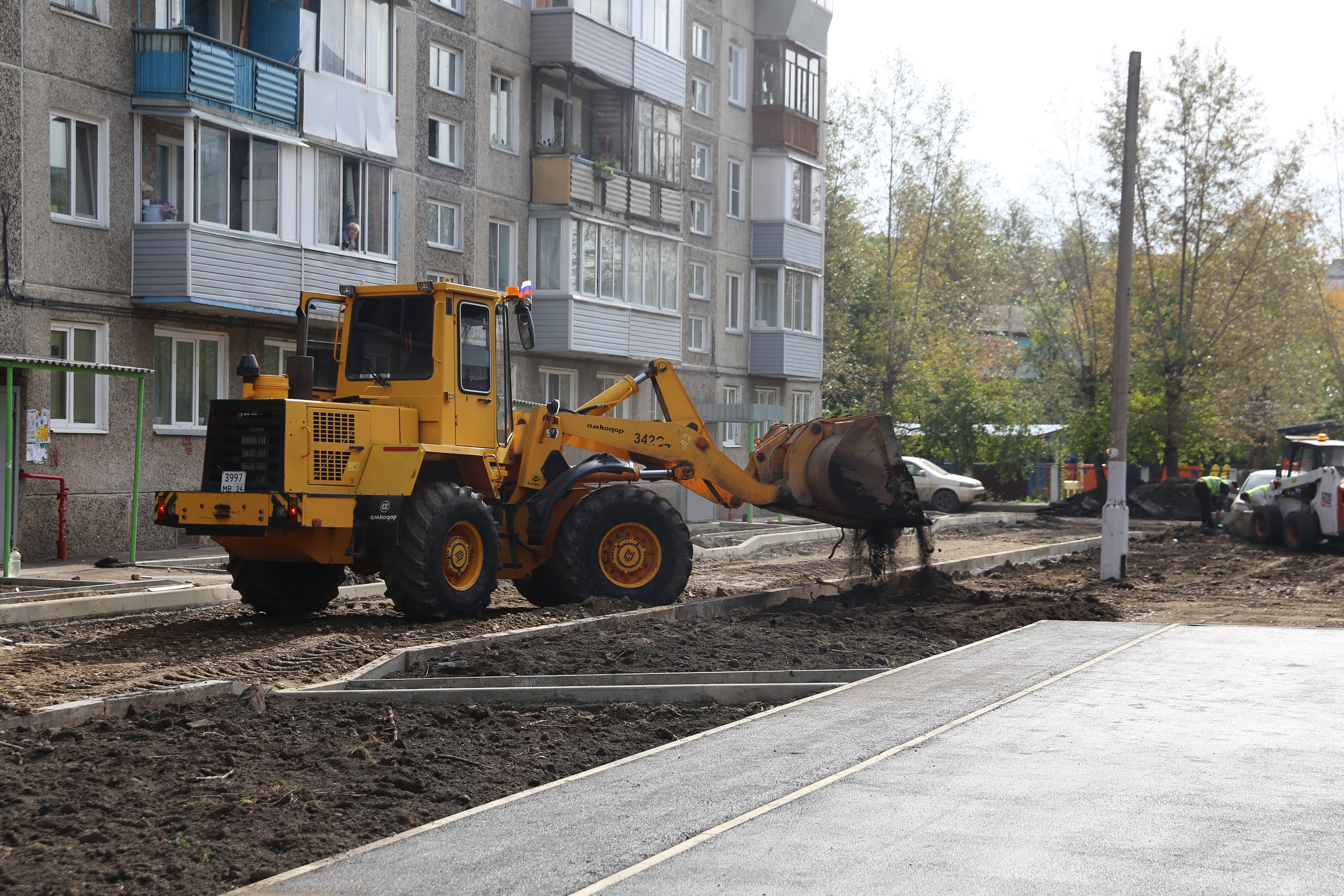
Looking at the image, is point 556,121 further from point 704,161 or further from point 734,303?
point 734,303

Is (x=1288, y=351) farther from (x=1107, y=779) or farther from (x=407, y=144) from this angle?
(x=1107, y=779)

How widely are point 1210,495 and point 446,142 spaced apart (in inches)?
804

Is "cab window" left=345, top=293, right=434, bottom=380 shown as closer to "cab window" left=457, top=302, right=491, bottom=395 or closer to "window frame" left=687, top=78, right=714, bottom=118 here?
"cab window" left=457, top=302, right=491, bottom=395

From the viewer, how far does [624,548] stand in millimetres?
15461

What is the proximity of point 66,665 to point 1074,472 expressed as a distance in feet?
182

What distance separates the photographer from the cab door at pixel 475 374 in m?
14.1

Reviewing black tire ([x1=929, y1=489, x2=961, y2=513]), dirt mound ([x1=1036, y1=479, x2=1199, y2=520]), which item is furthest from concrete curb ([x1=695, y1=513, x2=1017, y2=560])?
dirt mound ([x1=1036, y1=479, x2=1199, y2=520])

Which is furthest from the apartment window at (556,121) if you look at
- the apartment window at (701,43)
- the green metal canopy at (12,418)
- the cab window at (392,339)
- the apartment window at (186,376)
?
the cab window at (392,339)

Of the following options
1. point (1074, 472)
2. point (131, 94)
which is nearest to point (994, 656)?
point (131, 94)

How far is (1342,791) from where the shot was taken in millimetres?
7152

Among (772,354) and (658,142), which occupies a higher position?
(658,142)

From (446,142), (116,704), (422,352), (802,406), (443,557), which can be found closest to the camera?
(116,704)

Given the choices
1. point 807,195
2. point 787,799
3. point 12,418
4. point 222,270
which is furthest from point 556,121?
point 787,799

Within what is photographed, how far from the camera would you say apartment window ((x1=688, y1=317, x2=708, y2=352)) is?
128ft
